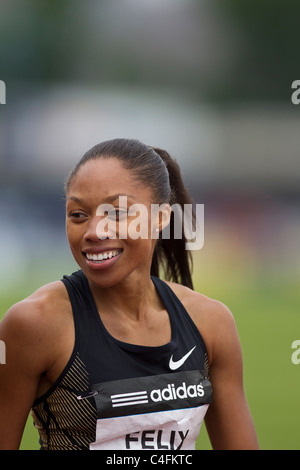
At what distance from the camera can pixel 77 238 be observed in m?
2.22

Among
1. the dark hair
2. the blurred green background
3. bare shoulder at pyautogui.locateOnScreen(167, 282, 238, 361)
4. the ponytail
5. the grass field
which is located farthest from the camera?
the blurred green background

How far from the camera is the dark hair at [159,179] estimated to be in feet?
7.54

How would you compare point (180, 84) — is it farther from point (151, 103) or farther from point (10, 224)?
point (10, 224)

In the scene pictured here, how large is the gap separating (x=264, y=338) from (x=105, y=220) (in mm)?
6632

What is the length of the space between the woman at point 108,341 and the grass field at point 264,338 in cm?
227

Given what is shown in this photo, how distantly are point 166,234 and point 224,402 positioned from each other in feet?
2.34

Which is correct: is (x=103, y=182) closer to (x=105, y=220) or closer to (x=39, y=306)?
(x=105, y=220)

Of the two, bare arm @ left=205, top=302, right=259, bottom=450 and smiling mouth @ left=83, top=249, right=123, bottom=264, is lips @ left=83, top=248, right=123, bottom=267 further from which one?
bare arm @ left=205, top=302, right=259, bottom=450

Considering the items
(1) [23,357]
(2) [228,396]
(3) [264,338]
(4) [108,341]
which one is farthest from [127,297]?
(3) [264,338]

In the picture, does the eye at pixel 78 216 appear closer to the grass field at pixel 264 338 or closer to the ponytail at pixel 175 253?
the ponytail at pixel 175 253

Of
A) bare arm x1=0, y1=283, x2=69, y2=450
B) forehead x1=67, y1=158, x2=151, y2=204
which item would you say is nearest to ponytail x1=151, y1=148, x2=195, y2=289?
Answer: forehead x1=67, y1=158, x2=151, y2=204

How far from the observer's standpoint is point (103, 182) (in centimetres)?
219

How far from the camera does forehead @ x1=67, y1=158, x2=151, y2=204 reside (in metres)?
2.19

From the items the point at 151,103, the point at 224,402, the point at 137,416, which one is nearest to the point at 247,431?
the point at 224,402
